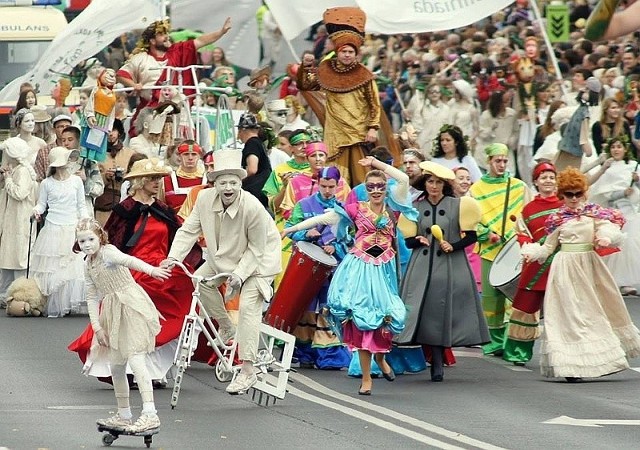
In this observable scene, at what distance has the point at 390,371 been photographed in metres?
16.8

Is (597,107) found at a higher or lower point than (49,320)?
higher

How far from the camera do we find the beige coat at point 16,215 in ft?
73.2

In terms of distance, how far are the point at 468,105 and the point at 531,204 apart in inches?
415

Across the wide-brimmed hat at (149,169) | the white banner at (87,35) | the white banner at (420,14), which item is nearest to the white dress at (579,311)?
the wide-brimmed hat at (149,169)

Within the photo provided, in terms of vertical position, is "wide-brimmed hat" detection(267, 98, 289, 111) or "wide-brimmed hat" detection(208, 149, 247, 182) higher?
"wide-brimmed hat" detection(267, 98, 289, 111)

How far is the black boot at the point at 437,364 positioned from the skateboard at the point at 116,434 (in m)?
4.01

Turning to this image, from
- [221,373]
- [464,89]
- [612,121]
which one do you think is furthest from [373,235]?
[464,89]

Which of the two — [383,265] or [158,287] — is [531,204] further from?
[158,287]

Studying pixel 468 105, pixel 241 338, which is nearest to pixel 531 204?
pixel 241 338

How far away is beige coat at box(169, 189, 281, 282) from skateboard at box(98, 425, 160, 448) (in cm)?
241

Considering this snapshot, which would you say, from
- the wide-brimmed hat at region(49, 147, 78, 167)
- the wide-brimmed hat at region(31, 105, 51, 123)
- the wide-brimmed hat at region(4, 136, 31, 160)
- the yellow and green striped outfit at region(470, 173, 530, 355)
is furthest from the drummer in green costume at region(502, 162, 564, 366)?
the wide-brimmed hat at region(31, 105, 51, 123)

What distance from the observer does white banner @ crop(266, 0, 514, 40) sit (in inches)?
982

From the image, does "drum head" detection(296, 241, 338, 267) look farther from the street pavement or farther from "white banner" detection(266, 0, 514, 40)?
"white banner" detection(266, 0, 514, 40)

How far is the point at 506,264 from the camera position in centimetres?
1783
